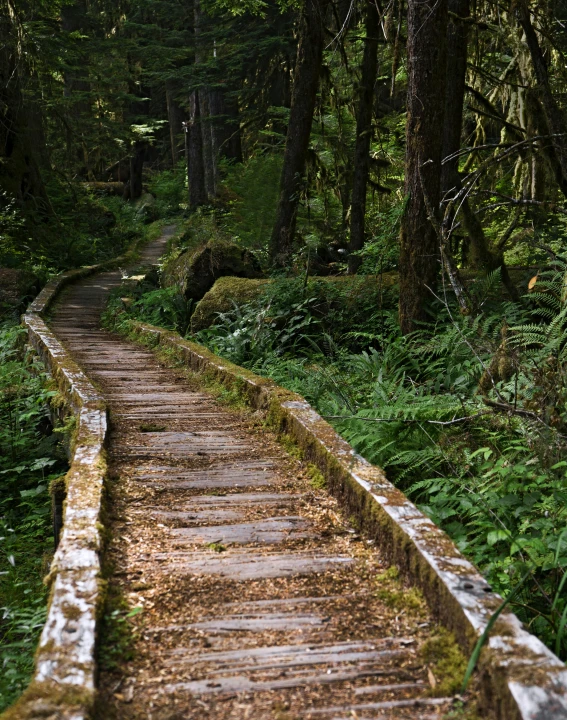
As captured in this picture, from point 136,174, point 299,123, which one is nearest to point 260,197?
point 299,123

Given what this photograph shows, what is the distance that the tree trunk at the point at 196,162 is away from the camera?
3072cm

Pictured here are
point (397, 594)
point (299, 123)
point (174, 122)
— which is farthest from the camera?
point (174, 122)

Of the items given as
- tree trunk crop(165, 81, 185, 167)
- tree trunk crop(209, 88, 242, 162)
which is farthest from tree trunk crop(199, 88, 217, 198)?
tree trunk crop(165, 81, 185, 167)

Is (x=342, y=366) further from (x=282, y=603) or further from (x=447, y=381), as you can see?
(x=282, y=603)

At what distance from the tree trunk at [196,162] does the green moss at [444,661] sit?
29108mm

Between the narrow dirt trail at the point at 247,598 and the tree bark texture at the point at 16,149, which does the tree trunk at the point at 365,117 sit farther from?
the tree bark texture at the point at 16,149

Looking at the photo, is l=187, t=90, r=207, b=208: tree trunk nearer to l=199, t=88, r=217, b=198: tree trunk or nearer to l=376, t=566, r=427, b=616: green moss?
l=199, t=88, r=217, b=198: tree trunk

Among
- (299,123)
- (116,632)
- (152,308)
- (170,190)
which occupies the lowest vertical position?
(152,308)

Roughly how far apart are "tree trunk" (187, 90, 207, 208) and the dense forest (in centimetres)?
477

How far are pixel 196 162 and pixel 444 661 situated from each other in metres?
29.9

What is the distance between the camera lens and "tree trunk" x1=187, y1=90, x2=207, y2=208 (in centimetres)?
3072

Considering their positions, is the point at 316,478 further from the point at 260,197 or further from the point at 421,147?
the point at 260,197

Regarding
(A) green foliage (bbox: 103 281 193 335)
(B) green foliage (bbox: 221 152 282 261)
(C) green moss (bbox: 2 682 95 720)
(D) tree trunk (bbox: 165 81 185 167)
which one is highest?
(D) tree trunk (bbox: 165 81 185 167)

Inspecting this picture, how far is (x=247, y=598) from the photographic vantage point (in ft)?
11.2
